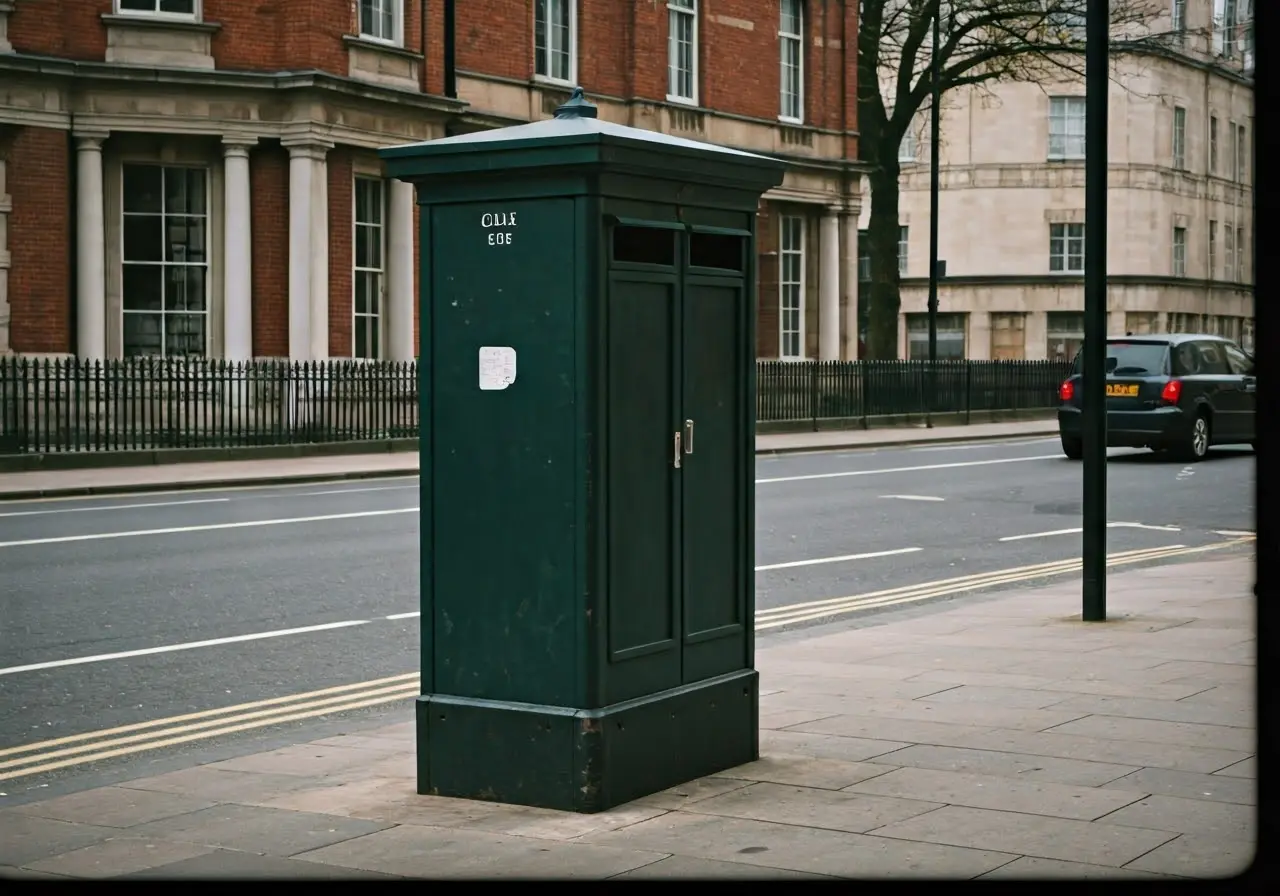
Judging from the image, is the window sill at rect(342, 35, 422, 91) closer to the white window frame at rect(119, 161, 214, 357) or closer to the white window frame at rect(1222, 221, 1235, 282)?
the white window frame at rect(119, 161, 214, 357)

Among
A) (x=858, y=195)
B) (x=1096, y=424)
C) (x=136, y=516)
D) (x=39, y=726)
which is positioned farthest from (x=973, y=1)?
(x=39, y=726)

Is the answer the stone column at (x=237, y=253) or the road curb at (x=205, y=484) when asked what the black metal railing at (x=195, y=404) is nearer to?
the stone column at (x=237, y=253)

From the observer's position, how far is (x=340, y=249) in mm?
28844

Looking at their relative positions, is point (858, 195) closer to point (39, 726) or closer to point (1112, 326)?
point (1112, 326)

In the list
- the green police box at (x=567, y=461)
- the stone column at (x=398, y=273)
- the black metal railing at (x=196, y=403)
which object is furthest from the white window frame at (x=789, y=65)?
the green police box at (x=567, y=461)

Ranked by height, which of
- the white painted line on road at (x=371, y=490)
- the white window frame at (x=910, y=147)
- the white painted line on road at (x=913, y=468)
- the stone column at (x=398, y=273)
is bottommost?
the white painted line on road at (x=371, y=490)

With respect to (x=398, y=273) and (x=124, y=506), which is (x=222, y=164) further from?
(x=124, y=506)

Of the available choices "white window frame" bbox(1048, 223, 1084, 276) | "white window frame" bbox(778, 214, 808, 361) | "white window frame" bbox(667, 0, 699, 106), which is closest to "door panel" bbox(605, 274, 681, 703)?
"white window frame" bbox(667, 0, 699, 106)

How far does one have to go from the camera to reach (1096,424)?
977cm

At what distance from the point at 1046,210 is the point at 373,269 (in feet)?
120

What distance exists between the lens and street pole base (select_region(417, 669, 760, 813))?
570 centimetres

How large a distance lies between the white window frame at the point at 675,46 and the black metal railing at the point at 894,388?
19.7ft

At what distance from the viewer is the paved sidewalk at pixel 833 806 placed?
505cm

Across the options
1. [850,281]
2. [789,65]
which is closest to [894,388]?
[850,281]
